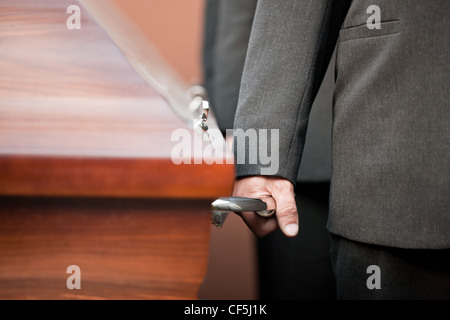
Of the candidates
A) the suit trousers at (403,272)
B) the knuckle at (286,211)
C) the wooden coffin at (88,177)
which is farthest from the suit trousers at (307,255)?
the wooden coffin at (88,177)

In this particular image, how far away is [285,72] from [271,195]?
0.20m

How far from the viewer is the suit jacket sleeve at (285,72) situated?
90cm

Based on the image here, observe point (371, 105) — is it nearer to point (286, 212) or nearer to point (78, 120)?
point (286, 212)

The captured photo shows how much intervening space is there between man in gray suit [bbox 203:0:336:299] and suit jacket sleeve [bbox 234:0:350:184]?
40cm

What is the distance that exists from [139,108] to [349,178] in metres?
0.40

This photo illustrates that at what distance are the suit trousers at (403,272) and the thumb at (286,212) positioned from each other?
0.17 m

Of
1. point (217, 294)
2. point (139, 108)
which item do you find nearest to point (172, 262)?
point (139, 108)

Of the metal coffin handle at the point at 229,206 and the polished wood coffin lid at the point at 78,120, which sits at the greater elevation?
the polished wood coffin lid at the point at 78,120

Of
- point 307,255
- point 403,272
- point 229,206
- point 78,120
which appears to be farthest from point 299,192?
point 78,120

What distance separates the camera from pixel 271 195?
2.89 ft

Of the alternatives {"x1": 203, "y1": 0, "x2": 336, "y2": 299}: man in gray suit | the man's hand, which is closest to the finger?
the man's hand

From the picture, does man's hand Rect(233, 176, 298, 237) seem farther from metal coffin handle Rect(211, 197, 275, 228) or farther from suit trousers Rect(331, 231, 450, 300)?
suit trousers Rect(331, 231, 450, 300)

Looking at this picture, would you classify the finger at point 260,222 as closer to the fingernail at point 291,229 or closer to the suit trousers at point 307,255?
the fingernail at point 291,229

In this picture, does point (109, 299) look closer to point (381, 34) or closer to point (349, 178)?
point (349, 178)
